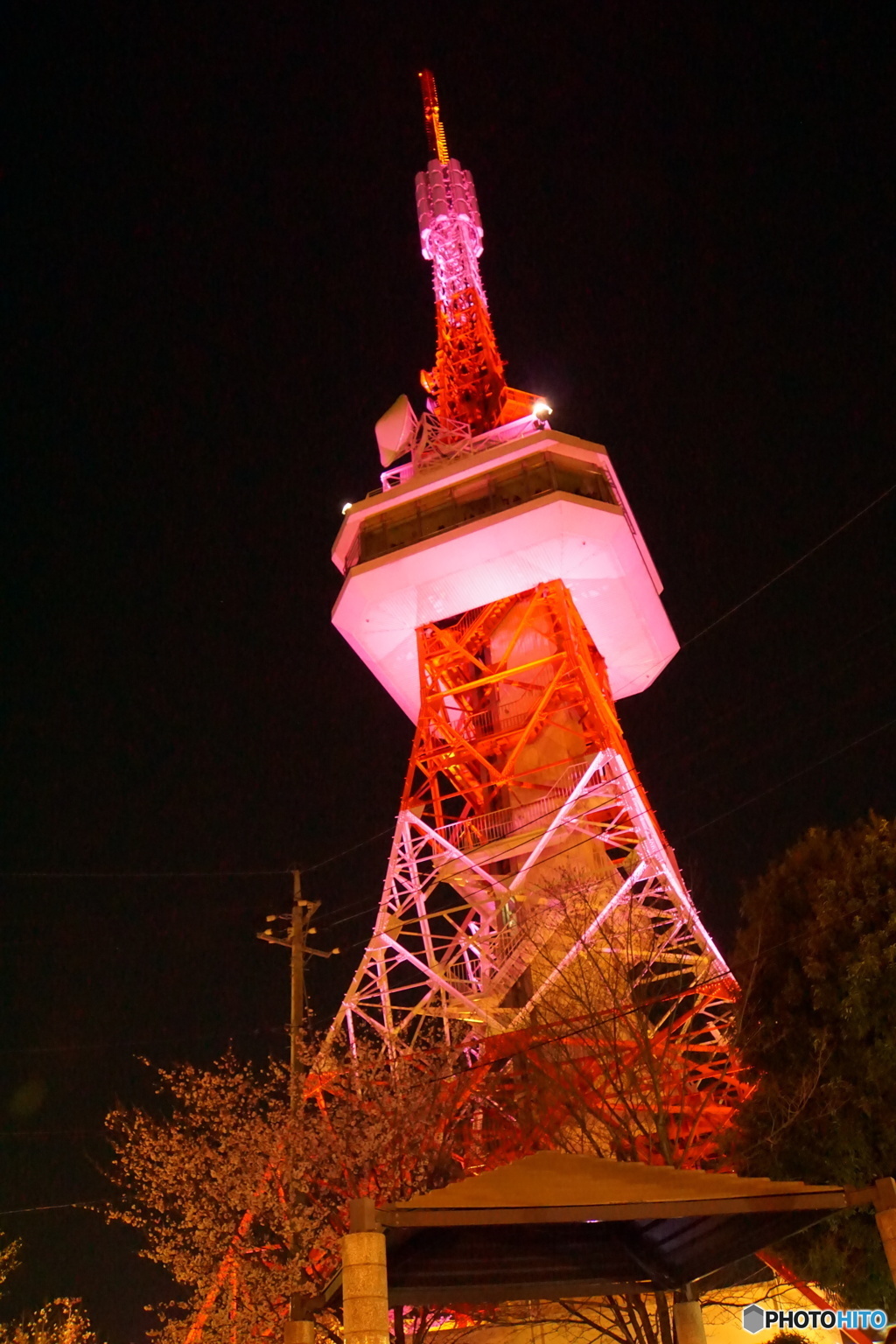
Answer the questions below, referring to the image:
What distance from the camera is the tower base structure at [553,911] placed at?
18497 millimetres

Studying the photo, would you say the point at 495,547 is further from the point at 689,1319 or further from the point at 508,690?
the point at 689,1319

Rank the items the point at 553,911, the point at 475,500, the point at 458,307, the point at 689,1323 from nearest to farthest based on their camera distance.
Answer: the point at 689,1323
the point at 553,911
the point at 475,500
the point at 458,307

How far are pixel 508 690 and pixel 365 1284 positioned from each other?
27084mm

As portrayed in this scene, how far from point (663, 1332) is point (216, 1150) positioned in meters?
10.7

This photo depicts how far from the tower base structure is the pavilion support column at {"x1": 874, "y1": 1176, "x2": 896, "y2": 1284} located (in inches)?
302

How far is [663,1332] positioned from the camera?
36.8ft

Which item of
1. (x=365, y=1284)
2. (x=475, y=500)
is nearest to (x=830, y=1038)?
(x=365, y=1284)

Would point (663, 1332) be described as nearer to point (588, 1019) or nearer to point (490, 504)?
point (588, 1019)

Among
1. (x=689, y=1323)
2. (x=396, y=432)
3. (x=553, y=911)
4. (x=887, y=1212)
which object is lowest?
(x=689, y=1323)

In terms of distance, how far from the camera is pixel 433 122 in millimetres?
46781

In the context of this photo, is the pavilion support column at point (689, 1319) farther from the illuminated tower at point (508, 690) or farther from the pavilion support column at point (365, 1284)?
the illuminated tower at point (508, 690)

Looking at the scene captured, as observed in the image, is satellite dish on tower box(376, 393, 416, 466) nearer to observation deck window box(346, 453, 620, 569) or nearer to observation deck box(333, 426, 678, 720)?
observation deck box(333, 426, 678, 720)

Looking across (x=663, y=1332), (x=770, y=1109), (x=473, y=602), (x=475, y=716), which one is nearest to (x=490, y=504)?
(x=473, y=602)

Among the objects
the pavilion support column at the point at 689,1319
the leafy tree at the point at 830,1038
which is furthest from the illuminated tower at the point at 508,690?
the pavilion support column at the point at 689,1319
